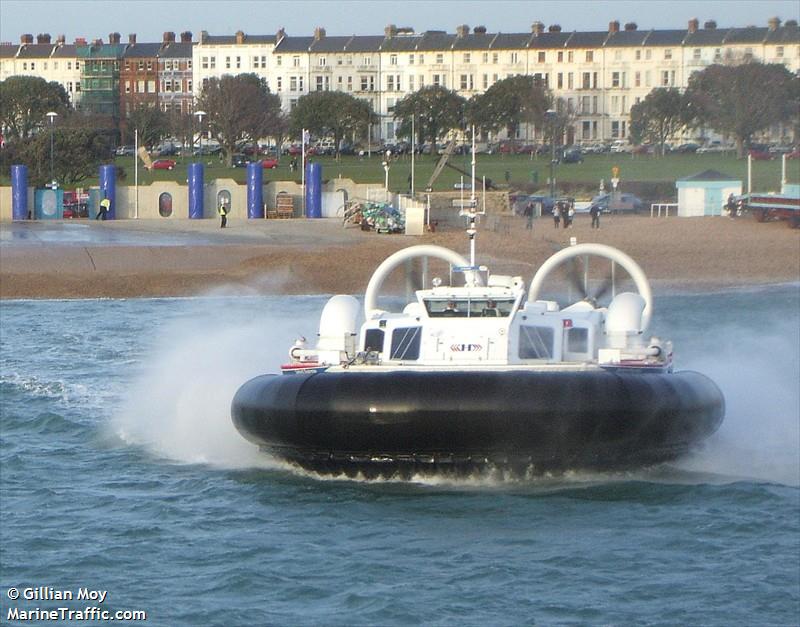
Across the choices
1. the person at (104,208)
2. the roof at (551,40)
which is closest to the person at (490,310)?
the person at (104,208)

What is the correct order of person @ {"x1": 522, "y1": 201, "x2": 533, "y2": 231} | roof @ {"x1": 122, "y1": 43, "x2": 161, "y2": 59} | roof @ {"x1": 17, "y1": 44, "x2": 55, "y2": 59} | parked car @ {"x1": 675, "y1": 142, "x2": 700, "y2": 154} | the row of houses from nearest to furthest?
person @ {"x1": 522, "y1": 201, "x2": 533, "y2": 231} < parked car @ {"x1": 675, "y1": 142, "x2": 700, "y2": 154} < the row of houses < roof @ {"x1": 122, "y1": 43, "x2": 161, "y2": 59} < roof @ {"x1": 17, "y1": 44, "x2": 55, "y2": 59}

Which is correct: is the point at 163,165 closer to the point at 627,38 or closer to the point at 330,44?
the point at 330,44

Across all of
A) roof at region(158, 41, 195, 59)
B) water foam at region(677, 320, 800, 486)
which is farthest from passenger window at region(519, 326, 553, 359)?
roof at region(158, 41, 195, 59)

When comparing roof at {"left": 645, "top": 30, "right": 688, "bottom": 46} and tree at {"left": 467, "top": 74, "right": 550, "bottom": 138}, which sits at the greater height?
roof at {"left": 645, "top": 30, "right": 688, "bottom": 46}

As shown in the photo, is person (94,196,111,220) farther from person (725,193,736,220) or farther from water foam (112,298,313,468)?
water foam (112,298,313,468)

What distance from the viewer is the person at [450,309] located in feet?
37.2

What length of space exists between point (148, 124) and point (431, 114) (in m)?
8.46

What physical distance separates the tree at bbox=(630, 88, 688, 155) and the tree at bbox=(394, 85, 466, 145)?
5330 mm

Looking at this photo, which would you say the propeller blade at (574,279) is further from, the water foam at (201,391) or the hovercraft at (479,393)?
the water foam at (201,391)

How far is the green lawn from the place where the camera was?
39531 mm

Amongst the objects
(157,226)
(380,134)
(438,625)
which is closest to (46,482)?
(438,625)

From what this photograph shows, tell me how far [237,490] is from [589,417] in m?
2.52

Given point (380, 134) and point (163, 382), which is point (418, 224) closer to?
point (163, 382)

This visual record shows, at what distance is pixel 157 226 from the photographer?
3078cm
